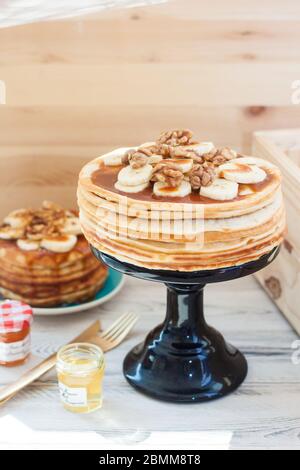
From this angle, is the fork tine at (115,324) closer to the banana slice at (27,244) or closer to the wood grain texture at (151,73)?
the banana slice at (27,244)

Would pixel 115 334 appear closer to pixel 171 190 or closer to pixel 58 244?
pixel 58 244

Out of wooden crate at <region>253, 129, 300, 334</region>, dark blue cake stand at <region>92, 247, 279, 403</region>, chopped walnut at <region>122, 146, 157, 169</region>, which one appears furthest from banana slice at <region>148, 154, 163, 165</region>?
wooden crate at <region>253, 129, 300, 334</region>

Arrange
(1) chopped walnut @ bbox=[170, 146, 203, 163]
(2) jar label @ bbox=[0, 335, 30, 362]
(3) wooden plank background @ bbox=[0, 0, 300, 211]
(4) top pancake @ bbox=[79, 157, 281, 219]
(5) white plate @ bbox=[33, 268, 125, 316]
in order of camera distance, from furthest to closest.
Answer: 1. (3) wooden plank background @ bbox=[0, 0, 300, 211]
2. (5) white plate @ bbox=[33, 268, 125, 316]
3. (2) jar label @ bbox=[0, 335, 30, 362]
4. (1) chopped walnut @ bbox=[170, 146, 203, 163]
5. (4) top pancake @ bbox=[79, 157, 281, 219]

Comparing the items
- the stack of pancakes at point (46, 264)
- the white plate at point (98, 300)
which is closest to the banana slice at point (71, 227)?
the stack of pancakes at point (46, 264)

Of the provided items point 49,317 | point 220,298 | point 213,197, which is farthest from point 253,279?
point 213,197

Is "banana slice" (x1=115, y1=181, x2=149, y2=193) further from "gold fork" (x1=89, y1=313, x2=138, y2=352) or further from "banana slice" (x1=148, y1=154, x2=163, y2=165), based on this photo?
"gold fork" (x1=89, y1=313, x2=138, y2=352)

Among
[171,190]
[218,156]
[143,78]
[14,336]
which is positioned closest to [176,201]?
[171,190]

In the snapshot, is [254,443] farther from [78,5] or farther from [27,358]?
[78,5]
